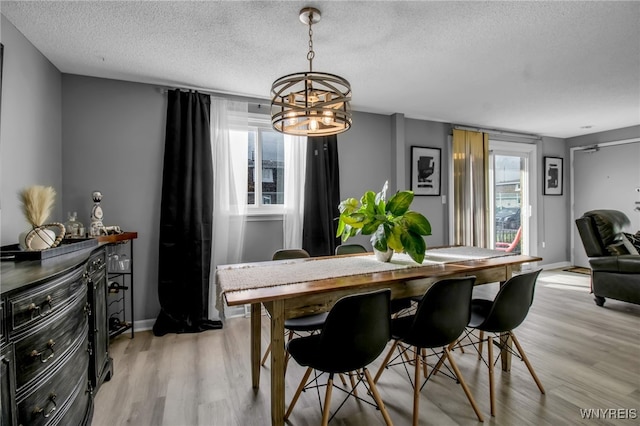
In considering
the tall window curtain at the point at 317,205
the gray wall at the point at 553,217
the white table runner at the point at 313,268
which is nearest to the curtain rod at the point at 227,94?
the tall window curtain at the point at 317,205

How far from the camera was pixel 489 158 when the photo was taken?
206 inches

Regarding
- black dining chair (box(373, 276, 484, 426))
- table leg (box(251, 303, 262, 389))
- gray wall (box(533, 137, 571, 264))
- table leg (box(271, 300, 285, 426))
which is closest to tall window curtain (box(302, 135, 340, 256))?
table leg (box(251, 303, 262, 389))

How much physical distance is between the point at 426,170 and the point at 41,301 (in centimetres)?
434

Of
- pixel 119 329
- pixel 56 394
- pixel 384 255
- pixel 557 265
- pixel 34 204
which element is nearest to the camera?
pixel 56 394

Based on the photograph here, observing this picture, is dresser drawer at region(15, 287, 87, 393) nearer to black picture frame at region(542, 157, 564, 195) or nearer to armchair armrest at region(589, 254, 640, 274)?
armchair armrest at region(589, 254, 640, 274)

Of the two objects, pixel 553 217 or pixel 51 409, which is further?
pixel 553 217

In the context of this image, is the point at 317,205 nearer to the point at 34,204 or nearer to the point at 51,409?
the point at 34,204

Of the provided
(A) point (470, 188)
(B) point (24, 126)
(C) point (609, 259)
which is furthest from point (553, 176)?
(B) point (24, 126)

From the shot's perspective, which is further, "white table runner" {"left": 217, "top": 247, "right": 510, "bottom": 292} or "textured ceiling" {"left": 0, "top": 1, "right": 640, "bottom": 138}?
"textured ceiling" {"left": 0, "top": 1, "right": 640, "bottom": 138}

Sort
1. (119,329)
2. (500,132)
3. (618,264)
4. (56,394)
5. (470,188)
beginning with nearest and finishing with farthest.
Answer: (56,394)
(119,329)
(618,264)
(470,188)
(500,132)

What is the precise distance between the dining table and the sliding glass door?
3.36 meters

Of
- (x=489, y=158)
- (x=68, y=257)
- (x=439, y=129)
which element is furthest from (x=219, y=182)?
(x=489, y=158)

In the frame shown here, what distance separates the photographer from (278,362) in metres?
1.50

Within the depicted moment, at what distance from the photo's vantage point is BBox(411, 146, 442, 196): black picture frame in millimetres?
4481
